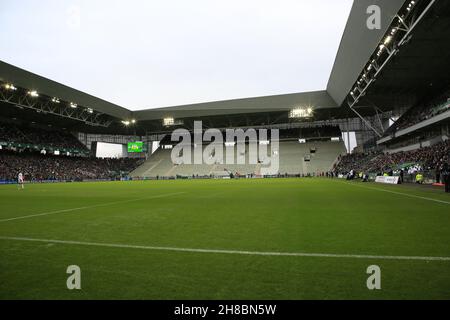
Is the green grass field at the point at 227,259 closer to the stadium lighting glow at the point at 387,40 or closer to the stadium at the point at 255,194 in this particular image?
the stadium at the point at 255,194

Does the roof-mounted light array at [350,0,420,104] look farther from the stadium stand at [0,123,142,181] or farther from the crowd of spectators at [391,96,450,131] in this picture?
the stadium stand at [0,123,142,181]

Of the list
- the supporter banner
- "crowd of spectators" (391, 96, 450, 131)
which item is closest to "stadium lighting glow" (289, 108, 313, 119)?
"crowd of spectators" (391, 96, 450, 131)

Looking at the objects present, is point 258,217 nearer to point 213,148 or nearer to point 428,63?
point 428,63

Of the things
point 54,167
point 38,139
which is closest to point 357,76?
point 54,167

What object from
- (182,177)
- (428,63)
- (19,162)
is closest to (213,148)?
(182,177)

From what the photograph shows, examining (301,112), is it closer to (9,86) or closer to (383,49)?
(383,49)

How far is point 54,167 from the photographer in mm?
58062

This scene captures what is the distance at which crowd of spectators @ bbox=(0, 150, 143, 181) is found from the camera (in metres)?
50.8

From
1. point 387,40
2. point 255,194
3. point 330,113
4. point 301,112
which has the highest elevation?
point 330,113

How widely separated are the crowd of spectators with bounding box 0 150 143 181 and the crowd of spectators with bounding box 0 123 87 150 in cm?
270

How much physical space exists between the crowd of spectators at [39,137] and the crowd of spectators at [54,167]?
8.86ft

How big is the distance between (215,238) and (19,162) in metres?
61.0

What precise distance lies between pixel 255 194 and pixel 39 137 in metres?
60.1

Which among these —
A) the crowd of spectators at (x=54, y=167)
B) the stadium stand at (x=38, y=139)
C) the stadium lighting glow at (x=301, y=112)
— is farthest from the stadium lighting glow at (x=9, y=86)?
the stadium lighting glow at (x=301, y=112)
